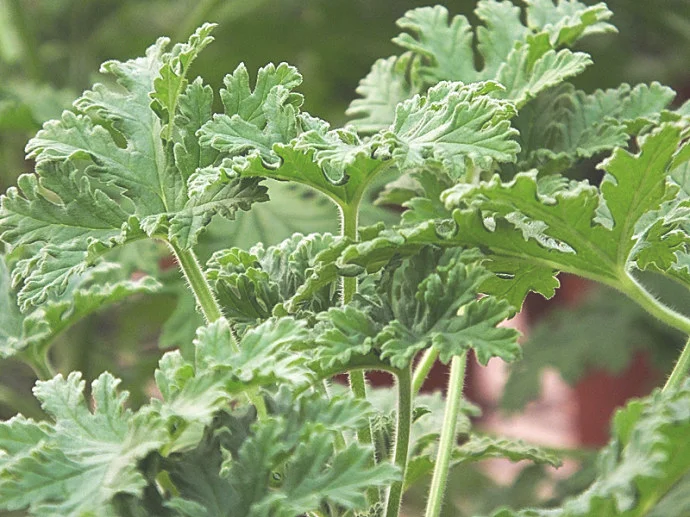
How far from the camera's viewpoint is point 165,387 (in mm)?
479

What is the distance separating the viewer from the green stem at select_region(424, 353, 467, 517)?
1.80ft

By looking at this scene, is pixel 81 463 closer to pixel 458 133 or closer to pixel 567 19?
pixel 458 133

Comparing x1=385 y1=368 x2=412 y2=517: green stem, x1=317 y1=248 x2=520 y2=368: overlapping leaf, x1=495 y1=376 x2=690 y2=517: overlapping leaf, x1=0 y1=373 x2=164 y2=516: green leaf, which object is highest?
x1=317 y1=248 x2=520 y2=368: overlapping leaf

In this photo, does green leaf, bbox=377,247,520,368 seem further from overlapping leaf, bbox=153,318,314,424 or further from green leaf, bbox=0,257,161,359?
green leaf, bbox=0,257,161,359

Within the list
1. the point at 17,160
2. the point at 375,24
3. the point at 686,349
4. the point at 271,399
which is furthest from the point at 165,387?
the point at 375,24

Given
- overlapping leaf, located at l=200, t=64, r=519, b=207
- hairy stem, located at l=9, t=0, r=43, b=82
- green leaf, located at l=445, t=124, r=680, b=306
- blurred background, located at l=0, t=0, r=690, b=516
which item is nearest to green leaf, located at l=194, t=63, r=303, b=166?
overlapping leaf, located at l=200, t=64, r=519, b=207

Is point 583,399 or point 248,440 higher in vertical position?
point 583,399

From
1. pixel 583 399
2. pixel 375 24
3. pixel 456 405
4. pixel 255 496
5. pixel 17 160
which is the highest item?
pixel 375 24

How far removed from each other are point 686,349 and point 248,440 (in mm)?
283

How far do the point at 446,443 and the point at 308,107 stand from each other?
1032 mm

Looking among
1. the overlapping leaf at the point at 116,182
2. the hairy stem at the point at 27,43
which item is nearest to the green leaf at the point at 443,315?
the overlapping leaf at the point at 116,182

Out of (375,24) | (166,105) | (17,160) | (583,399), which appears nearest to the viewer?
(166,105)

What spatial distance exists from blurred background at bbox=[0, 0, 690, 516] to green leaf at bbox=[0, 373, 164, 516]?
40cm

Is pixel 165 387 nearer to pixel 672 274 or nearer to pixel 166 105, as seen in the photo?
pixel 166 105
